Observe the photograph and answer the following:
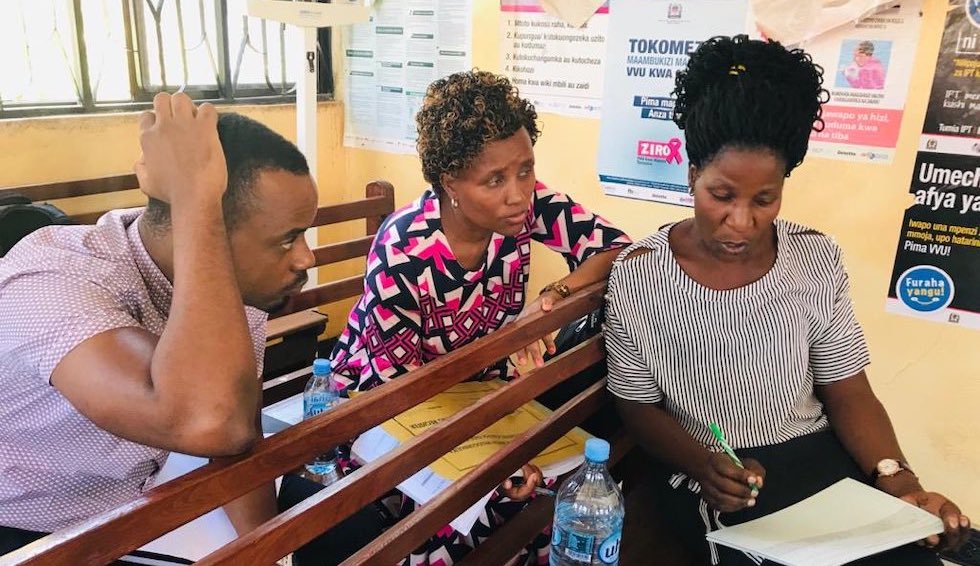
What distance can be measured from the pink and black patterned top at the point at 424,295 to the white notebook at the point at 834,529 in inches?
28.6

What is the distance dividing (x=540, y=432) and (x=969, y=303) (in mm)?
1528

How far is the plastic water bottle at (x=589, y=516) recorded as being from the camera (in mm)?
1377

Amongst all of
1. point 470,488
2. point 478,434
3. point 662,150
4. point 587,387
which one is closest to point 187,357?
point 470,488

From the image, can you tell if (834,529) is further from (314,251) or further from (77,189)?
(77,189)

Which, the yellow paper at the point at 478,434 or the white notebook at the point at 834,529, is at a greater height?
the yellow paper at the point at 478,434

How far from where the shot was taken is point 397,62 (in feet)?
11.1

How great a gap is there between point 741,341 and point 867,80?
3.78ft

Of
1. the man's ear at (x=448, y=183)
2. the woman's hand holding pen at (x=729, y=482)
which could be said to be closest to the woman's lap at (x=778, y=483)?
the woman's hand holding pen at (x=729, y=482)

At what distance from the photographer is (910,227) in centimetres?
227

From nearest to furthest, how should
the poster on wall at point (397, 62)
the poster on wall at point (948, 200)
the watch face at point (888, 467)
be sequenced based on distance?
the watch face at point (888, 467)
the poster on wall at point (948, 200)
the poster on wall at point (397, 62)

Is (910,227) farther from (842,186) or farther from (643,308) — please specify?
(643,308)

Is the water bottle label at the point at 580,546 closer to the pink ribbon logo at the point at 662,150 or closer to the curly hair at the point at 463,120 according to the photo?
the curly hair at the point at 463,120

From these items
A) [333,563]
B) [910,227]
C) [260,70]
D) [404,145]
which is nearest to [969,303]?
[910,227]

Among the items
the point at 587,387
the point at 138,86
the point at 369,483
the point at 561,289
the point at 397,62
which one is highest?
the point at 397,62
